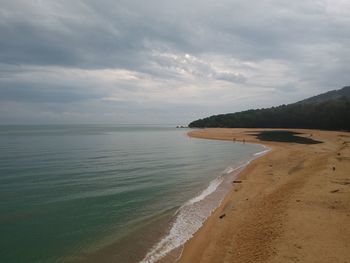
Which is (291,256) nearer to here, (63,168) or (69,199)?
(69,199)

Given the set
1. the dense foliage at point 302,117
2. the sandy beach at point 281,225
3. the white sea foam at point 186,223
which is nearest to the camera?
the sandy beach at point 281,225

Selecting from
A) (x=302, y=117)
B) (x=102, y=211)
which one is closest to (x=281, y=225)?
(x=102, y=211)

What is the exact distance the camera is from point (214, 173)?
950 inches

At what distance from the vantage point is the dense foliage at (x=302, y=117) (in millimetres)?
86625

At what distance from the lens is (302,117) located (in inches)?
4013

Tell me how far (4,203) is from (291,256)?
13.9 meters

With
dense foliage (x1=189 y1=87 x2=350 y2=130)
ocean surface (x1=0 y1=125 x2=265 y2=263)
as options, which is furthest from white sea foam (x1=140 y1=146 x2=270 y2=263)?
dense foliage (x1=189 y1=87 x2=350 y2=130)

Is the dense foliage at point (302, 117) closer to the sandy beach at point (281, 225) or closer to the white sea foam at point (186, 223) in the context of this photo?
the sandy beach at point (281, 225)

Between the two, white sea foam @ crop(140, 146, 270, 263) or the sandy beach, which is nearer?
the sandy beach

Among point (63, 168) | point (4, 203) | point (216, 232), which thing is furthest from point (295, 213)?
point (63, 168)

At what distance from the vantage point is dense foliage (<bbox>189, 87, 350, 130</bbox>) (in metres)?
86.6

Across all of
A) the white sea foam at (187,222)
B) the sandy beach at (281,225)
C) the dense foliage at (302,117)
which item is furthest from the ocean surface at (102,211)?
the dense foliage at (302,117)

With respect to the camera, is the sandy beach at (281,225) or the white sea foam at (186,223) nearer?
the sandy beach at (281,225)

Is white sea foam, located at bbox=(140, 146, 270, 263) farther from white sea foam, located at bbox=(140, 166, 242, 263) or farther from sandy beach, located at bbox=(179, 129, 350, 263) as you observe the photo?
sandy beach, located at bbox=(179, 129, 350, 263)
